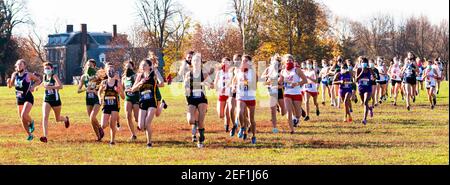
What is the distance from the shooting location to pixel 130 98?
19.8 meters

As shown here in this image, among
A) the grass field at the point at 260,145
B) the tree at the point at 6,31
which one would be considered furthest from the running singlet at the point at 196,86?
the tree at the point at 6,31

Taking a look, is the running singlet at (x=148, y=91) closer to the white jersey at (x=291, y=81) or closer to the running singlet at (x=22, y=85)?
the running singlet at (x=22, y=85)

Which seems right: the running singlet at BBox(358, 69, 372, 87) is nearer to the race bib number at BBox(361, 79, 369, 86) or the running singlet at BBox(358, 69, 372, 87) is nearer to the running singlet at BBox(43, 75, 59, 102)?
the race bib number at BBox(361, 79, 369, 86)

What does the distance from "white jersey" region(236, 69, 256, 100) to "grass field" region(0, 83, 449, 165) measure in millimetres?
1045

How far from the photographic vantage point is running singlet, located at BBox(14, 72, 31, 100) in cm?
1934

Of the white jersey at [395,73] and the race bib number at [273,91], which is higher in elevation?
the white jersey at [395,73]

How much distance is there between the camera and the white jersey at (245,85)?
1830cm

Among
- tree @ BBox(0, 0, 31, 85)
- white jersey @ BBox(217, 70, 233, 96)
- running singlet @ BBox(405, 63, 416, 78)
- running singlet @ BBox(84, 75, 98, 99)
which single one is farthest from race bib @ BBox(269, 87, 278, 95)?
tree @ BBox(0, 0, 31, 85)

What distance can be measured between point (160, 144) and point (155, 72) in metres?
1.75

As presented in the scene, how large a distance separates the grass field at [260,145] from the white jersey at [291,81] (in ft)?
3.53

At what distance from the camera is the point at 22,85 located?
19344 millimetres

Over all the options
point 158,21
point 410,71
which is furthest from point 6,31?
point 410,71

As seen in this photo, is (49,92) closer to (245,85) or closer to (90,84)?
(90,84)

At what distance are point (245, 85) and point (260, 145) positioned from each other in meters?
1.33
